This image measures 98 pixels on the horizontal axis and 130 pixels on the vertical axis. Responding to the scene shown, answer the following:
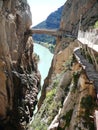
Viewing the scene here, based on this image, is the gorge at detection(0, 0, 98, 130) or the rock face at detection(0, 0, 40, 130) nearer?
the gorge at detection(0, 0, 98, 130)

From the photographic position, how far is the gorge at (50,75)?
39.7 ft

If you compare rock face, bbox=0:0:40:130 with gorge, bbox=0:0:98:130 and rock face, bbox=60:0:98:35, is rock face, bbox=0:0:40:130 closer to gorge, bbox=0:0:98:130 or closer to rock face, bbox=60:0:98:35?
gorge, bbox=0:0:98:130

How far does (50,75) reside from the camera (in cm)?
4531

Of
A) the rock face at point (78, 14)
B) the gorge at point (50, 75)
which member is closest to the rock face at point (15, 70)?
the gorge at point (50, 75)

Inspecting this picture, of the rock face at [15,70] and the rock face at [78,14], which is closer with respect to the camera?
the rock face at [15,70]

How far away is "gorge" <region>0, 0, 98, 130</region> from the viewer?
39.7 feet

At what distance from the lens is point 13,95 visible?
45031 millimetres

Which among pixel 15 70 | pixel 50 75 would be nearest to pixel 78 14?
pixel 50 75

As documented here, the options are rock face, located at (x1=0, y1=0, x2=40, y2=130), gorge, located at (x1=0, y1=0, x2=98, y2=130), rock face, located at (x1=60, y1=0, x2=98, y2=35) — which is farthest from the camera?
rock face, located at (x1=60, y1=0, x2=98, y2=35)

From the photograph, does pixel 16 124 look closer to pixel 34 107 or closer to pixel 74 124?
pixel 34 107

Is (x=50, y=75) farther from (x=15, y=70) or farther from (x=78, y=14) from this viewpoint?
(x=78, y=14)

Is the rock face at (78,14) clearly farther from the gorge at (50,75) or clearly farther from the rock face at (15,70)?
the rock face at (15,70)

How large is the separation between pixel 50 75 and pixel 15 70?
19.0 feet

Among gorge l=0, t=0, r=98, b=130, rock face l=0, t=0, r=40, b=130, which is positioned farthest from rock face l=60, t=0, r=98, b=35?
rock face l=0, t=0, r=40, b=130
